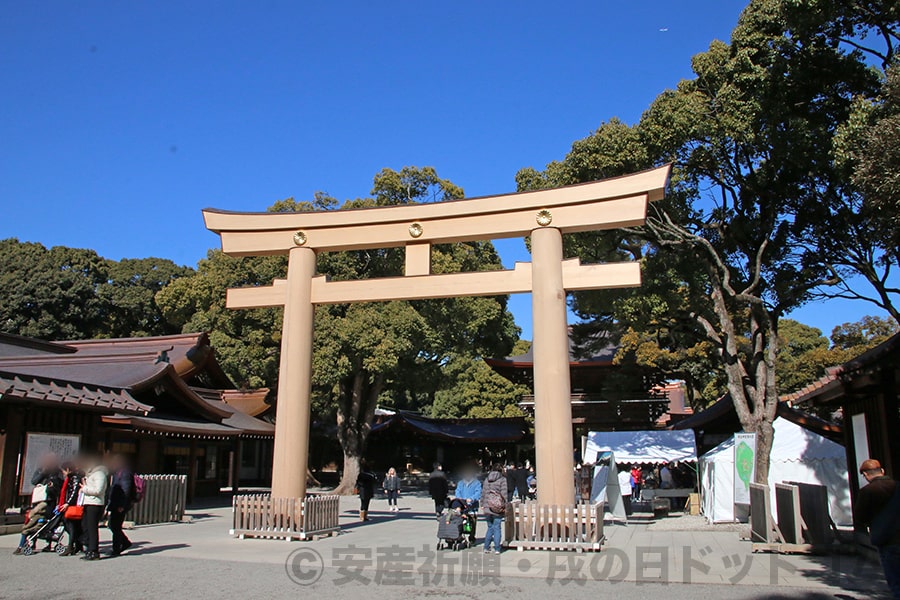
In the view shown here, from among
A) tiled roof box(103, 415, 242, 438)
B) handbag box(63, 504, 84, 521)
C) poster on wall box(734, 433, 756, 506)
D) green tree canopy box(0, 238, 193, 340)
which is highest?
green tree canopy box(0, 238, 193, 340)

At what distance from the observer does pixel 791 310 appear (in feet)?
57.1

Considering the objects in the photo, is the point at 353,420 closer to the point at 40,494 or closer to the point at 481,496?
the point at 481,496

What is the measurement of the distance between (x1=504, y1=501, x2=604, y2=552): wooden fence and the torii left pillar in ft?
14.1

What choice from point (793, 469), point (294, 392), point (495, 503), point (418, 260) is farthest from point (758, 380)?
point (294, 392)

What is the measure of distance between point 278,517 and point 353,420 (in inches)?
604

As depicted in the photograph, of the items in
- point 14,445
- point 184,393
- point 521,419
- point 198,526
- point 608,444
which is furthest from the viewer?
point 521,419

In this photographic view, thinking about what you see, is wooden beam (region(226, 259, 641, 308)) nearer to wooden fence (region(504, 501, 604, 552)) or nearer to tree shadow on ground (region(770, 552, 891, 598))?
wooden fence (region(504, 501, 604, 552))

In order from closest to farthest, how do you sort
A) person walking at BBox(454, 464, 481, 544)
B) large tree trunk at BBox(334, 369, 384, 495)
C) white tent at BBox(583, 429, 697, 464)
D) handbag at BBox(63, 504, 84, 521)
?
handbag at BBox(63, 504, 84, 521), person walking at BBox(454, 464, 481, 544), white tent at BBox(583, 429, 697, 464), large tree trunk at BBox(334, 369, 384, 495)

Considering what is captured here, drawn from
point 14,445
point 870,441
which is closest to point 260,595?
point 14,445

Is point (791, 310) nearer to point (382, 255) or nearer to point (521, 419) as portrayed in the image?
point (382, 255)

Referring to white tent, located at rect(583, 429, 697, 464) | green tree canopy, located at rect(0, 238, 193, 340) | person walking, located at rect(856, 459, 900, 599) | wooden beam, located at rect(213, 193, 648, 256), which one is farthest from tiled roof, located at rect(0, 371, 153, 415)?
green tree canopy, located at rect(0, 238, 193, 340)

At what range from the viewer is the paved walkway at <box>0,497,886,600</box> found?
778cm

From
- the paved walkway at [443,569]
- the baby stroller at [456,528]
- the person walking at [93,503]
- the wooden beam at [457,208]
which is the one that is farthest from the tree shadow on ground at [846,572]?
the person walking at [93,503]

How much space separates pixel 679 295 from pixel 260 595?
554 inches
